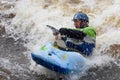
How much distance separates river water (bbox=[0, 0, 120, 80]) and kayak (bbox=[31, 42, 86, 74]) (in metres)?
0.23

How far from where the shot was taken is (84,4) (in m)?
10.9

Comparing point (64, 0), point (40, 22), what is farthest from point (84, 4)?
point (40, 22)

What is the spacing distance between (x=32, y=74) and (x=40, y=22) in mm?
3265

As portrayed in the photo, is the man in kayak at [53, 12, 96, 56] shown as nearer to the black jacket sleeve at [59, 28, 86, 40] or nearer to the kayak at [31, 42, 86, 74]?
the black jacket sleeve at [59, 28, 86, 40]

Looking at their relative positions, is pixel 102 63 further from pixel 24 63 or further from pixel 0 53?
pixel 0 53

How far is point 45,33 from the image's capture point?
983cm

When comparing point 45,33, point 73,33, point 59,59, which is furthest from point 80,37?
point 45,33

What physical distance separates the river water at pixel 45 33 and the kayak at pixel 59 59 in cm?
23

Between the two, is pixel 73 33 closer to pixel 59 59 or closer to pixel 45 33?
pixel 59 59

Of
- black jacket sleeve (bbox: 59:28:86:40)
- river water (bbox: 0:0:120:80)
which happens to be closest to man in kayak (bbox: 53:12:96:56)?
black jacket sleeve (bbox: 59:28:86:40)

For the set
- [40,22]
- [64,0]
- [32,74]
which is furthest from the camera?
[64,0]

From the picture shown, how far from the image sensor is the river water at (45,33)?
753cm

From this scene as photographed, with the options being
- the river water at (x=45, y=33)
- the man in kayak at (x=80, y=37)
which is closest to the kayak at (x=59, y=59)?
the river water at (x=45, y=33)

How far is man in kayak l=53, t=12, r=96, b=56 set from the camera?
767 cm
